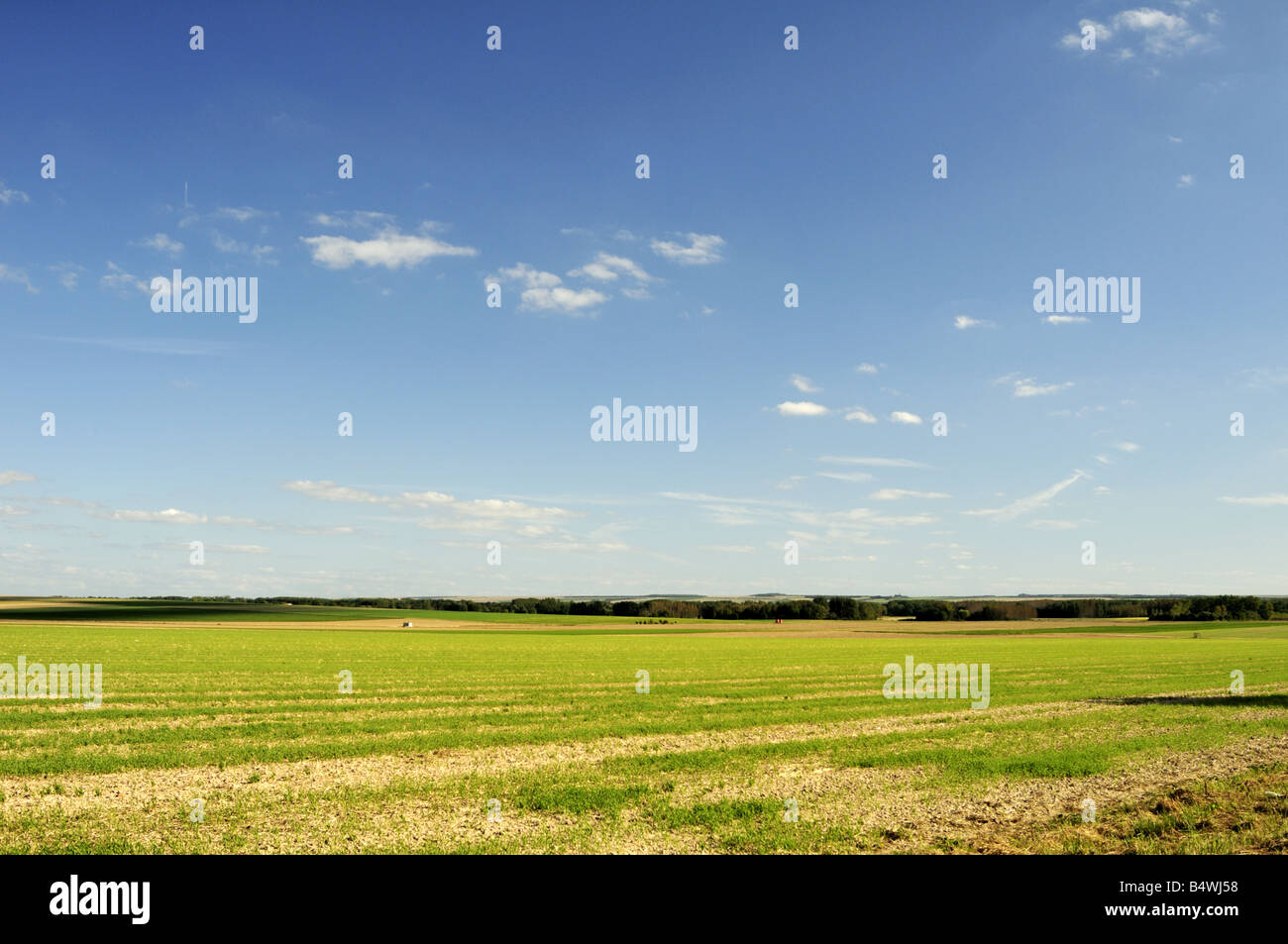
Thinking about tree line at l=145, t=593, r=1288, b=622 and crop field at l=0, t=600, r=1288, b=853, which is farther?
tree line at l=145, t=593, r=1288, b=622

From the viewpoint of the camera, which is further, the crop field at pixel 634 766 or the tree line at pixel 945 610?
the tree line at pixel 945 610

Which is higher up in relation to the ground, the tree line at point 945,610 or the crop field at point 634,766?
the crop field at point 634,766

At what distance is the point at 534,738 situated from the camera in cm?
2312

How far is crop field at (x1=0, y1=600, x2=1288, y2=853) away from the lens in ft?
44.9

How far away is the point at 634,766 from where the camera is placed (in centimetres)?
1923

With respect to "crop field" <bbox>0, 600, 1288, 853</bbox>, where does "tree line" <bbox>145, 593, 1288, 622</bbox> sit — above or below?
below

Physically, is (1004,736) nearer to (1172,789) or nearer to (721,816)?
(1172,789)

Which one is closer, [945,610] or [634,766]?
[634,766]

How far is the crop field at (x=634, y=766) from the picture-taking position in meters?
13.7
